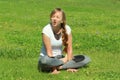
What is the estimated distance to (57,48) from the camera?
436 inches

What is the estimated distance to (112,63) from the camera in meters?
11.9

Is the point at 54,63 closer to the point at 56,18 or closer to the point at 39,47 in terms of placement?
the point at 56,18

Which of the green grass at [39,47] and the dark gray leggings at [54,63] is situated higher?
the dark gray leggings at [54,63]

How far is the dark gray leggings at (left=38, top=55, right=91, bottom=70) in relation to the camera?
34.7 ft

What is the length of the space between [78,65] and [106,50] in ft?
9.26

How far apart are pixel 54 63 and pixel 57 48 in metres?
0.53

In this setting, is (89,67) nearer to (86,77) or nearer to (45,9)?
(86,77)

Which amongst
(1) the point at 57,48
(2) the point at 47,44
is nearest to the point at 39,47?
(1) the point at 57,48

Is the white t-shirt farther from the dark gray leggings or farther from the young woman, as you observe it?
the dark gray leggings

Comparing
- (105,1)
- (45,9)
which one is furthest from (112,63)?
(105,1)

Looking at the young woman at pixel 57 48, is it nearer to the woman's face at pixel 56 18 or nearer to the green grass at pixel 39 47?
the woman's face at pixel 56 18

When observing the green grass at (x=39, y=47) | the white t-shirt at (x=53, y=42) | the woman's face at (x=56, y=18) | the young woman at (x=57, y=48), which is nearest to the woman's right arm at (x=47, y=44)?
the young woman at (x=57, y=48)

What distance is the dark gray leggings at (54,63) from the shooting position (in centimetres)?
1057

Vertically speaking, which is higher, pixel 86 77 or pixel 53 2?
pixel 86 77
